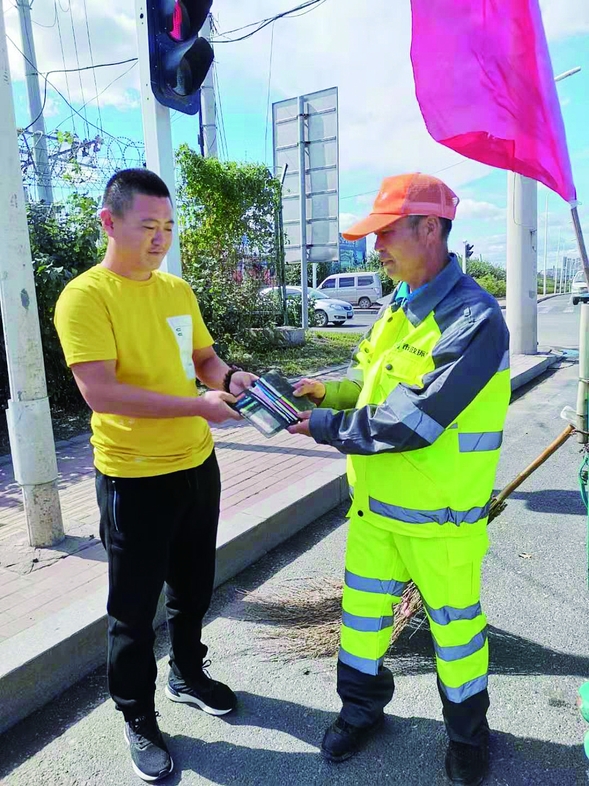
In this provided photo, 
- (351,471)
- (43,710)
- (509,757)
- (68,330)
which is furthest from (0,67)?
(509,757)

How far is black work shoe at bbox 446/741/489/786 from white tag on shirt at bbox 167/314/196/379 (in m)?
1.59

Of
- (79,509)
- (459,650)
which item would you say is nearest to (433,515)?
(459,650)

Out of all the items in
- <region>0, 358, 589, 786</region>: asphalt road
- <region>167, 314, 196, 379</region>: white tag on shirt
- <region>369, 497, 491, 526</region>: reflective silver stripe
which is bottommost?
<region>0, 358, 589, 786</region>: asphalt road

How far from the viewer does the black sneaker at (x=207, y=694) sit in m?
2.43

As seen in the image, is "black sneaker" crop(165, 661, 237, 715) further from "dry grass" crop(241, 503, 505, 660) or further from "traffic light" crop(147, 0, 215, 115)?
"traffic light" crop(147, 0, 215, 115)

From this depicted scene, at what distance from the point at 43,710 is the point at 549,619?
2.37m

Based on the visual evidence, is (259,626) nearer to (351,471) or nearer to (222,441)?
(351,471)

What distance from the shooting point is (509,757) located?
2.16m

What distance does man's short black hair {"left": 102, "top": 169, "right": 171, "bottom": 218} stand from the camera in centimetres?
199

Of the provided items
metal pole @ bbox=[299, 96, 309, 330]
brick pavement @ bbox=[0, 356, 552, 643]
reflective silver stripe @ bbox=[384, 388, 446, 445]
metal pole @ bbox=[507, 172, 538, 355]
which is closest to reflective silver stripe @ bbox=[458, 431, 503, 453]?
reflective silver stripe @ bbox=[384, 388, 446, 445]

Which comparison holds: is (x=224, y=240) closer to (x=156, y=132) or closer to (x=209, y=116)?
(x=209, y=116)

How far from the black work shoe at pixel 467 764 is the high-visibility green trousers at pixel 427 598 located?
0.16 m

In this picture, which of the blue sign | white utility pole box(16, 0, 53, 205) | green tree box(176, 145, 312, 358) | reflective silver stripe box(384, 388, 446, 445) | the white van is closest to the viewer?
reflective silver stripe box(384, 388, 446, 445)

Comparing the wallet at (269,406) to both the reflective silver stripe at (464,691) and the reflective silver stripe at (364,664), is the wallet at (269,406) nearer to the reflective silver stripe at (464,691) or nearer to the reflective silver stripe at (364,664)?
the reflective silver stripe at (364,664)
